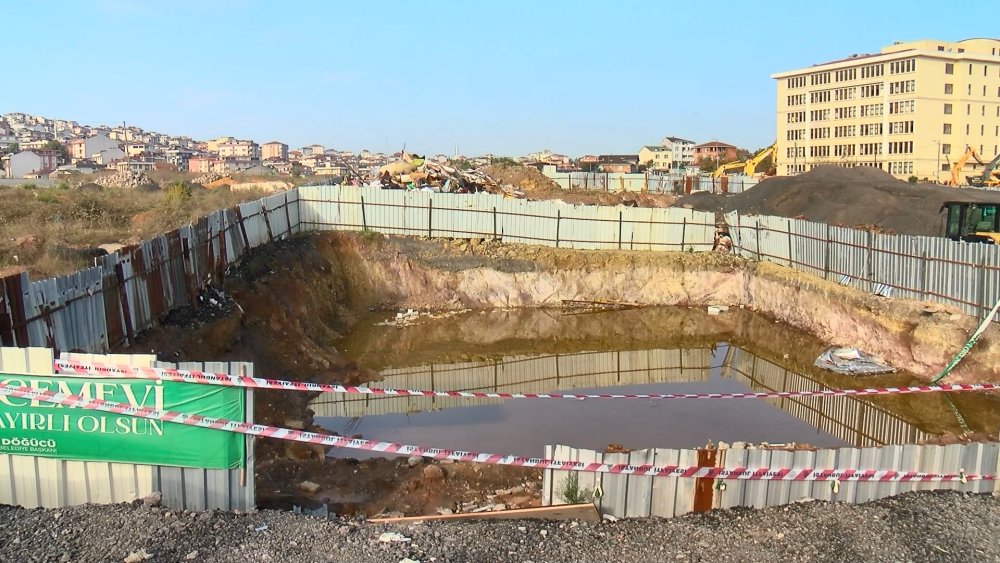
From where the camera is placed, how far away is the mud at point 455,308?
1013 cm

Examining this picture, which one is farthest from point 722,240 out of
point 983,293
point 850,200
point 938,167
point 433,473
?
point 938,167

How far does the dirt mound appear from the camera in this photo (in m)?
25.3

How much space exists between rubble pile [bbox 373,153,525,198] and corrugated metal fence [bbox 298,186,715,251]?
4471 mm

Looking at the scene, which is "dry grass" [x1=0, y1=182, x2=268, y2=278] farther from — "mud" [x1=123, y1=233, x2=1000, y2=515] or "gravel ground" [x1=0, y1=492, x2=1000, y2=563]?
"gravel ground" [x1=0, y1=492, x2=1000, y2=563]

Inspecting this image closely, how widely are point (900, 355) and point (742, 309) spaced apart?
6805mm

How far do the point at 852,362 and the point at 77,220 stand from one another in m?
21.0

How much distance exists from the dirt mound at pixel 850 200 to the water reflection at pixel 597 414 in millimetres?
9118

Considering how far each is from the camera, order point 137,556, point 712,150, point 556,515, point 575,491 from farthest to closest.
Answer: point 712,150, point 575,491, point 556,515, point 137,556

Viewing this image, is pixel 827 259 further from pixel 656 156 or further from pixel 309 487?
pixel 656 156

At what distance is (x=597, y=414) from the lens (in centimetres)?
1401

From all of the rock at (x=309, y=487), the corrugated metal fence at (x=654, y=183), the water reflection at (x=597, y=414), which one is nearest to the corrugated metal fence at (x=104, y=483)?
the rock at (x=309, y=487)

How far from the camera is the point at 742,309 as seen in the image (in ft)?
77.3

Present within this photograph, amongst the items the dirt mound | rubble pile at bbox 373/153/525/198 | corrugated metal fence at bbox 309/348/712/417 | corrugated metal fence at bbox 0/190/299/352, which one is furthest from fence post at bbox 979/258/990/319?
rubble pile at bbox 373/153/525/198

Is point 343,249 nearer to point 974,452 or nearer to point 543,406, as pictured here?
point 543,406
